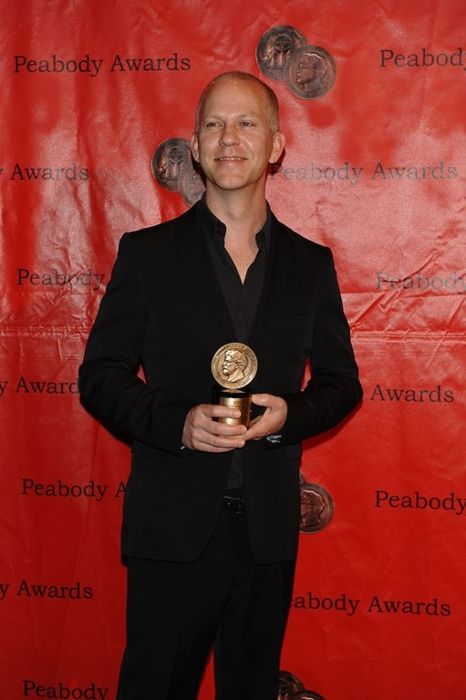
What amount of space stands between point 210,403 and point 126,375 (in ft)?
0.75

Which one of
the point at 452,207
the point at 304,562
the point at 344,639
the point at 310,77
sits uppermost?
the point at 310,77

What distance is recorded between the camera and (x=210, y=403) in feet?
7.11

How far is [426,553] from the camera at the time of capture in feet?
9.34

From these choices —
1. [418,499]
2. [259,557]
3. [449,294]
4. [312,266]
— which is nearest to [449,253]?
[449,294]

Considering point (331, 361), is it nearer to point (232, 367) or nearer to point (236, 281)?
point (236, 281)

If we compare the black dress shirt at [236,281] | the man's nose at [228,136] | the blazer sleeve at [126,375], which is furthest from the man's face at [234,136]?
the blazer sleeve at [126,375]

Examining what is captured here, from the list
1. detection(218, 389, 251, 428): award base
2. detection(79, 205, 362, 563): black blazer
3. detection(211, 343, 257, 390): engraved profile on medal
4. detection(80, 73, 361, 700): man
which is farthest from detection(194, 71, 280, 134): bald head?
detection(218, 389, 251, 428): award base

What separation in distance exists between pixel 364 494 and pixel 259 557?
78cm

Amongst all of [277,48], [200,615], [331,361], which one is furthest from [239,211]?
[200,615]

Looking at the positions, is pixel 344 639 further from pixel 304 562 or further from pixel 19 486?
pixel 19 486

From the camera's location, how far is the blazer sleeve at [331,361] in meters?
2.28

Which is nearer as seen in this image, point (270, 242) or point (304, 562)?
point (270, 242)

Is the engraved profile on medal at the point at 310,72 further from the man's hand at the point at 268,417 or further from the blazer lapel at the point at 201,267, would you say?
the man's hand at the point at 268,417

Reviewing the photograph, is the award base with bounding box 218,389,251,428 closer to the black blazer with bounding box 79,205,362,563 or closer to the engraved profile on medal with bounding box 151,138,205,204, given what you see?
the black blazer with bounding box 79,205,362,563
